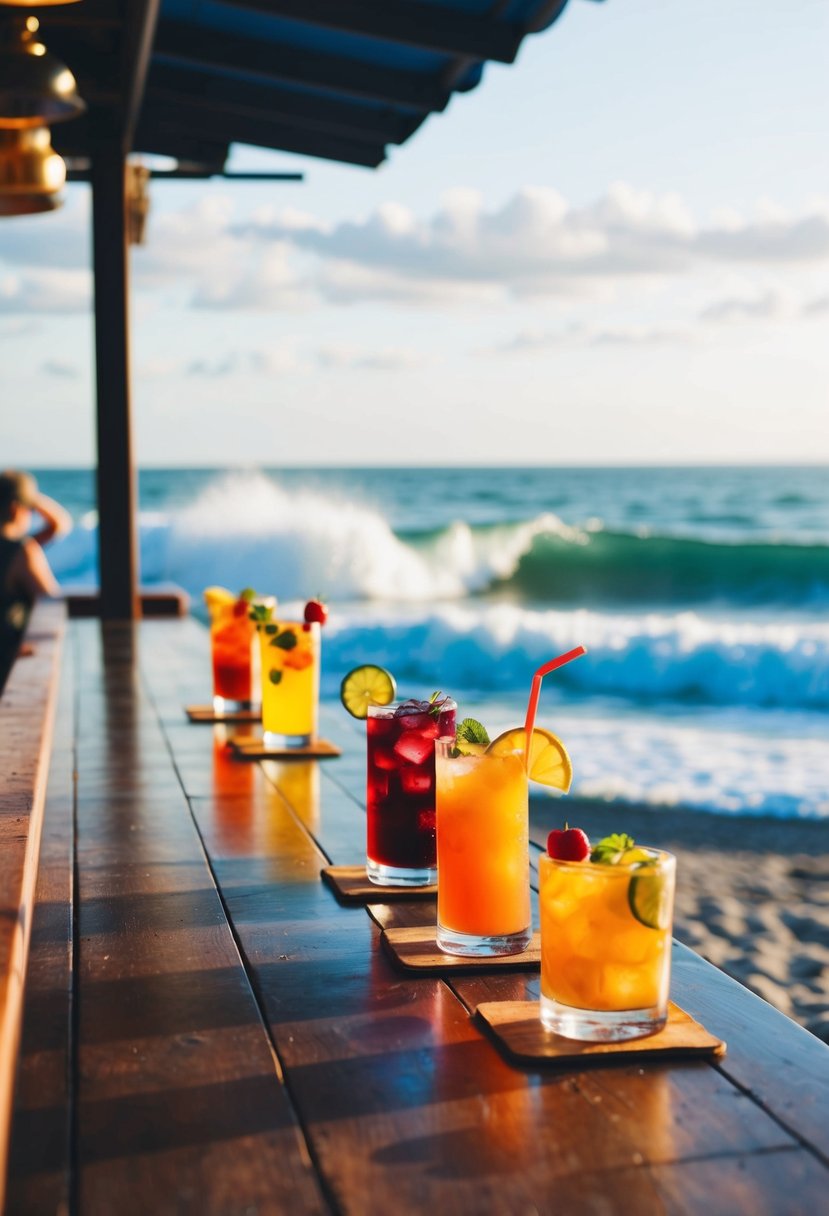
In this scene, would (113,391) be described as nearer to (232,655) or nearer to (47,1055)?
(232,655)

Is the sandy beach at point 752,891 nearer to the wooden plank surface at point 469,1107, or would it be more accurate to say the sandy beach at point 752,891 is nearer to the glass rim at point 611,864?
the wooden plank surface at point 469,1107

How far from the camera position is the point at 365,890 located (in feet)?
4.54

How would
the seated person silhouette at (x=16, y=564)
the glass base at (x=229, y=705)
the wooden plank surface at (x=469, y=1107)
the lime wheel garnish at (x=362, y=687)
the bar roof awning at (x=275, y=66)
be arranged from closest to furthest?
the wooden plank surface at (x=469, y=1107), the lime wheel garnish at (x=362, y=687), the glass base at (x=229, y=705), the bar roof awning at (x=275, y=66), the seated person silhouette at (x=16, y=564)

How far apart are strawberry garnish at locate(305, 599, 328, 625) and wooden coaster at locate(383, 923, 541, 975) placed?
2.72ft

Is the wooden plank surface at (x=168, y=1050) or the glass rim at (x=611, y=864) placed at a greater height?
the glass rim at (x=611, y=864)

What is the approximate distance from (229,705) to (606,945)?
1.57 m

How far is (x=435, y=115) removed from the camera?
363 centimetres

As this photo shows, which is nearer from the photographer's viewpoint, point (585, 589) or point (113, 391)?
point (113, 391)

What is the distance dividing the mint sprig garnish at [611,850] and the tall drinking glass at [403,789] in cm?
39

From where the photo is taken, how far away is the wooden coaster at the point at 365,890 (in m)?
1.37

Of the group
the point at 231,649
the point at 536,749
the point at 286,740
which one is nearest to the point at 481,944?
the point at 536,749

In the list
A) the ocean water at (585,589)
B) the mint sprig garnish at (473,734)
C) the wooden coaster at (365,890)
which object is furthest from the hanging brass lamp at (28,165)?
the ocean water at (585,589)

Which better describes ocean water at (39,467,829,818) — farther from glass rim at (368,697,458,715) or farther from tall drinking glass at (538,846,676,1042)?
tall drinking glass at (538,846,676,1042)

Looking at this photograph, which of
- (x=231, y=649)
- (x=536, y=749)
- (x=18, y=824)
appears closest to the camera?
(x=536, y=749)
